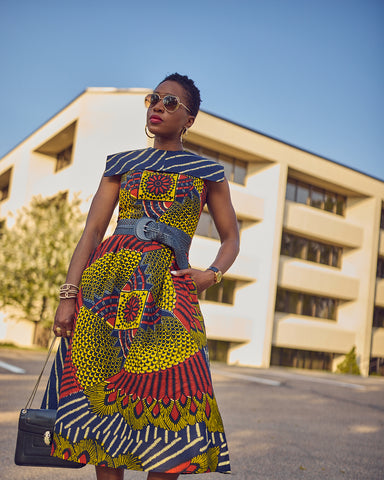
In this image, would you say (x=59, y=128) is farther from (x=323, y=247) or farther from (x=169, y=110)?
(x=169, y=110)

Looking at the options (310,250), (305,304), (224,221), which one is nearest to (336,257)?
(310,250)

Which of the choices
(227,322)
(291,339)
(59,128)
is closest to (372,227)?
(291,339)

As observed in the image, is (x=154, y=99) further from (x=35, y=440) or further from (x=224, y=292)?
(x=224, y=292)

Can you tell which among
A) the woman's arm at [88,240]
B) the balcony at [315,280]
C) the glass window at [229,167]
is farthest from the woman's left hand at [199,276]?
the balcony at [315,280]

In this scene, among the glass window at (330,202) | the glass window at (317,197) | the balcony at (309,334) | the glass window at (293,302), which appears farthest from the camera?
the glass window at (330,202)

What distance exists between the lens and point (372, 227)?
31312mm

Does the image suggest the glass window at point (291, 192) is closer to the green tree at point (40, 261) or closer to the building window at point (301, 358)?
the building window at point (301, 358)

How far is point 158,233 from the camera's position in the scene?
2107mm

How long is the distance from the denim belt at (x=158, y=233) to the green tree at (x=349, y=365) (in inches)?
1149

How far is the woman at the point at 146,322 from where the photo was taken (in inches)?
74.5

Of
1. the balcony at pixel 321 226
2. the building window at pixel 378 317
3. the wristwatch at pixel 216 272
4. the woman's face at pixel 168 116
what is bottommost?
the wristwatch at pixel 216 272

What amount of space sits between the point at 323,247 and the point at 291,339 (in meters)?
5.89

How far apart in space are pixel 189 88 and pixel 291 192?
27410 mm

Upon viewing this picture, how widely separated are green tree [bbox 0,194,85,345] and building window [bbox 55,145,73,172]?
20.9 feet
